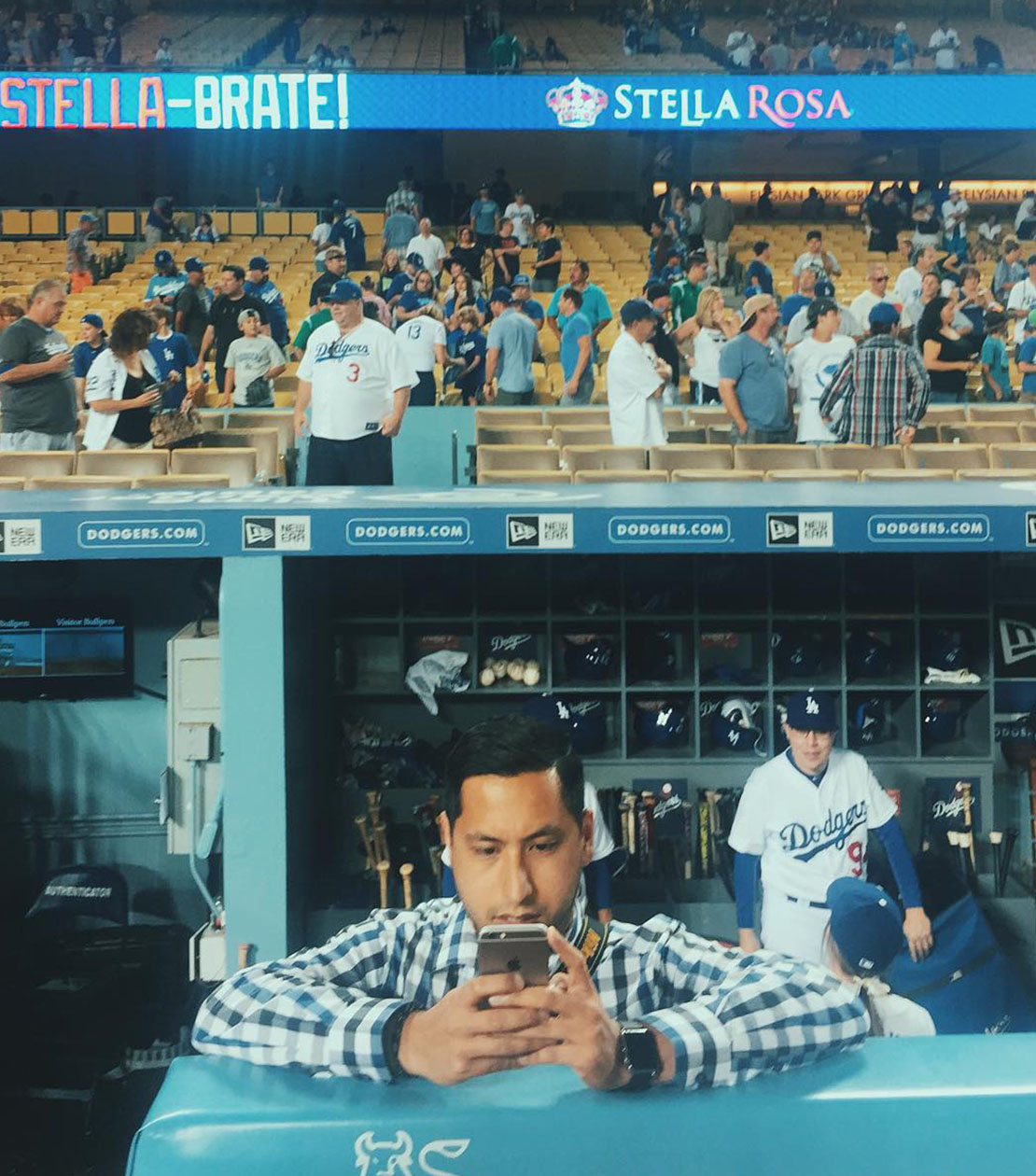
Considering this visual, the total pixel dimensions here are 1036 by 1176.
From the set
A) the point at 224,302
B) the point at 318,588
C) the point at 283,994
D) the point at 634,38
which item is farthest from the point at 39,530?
the point at 634,38

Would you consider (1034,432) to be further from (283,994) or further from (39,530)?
(283,994)

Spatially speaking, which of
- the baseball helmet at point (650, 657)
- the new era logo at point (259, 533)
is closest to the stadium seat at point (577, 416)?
the baseball helmet at point (650, 657)

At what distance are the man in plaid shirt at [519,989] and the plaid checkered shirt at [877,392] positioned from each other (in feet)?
20.7

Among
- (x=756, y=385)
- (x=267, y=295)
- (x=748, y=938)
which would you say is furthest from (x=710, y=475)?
(x=267, y=295)

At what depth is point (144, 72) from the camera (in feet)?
73.3

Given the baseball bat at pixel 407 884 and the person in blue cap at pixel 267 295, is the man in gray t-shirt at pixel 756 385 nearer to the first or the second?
the baseball bat at pixel 407 884

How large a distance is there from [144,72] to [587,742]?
18972mm

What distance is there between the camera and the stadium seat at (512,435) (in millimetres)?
9812

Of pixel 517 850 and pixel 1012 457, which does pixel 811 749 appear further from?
pixel 1012 457

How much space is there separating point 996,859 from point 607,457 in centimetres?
344

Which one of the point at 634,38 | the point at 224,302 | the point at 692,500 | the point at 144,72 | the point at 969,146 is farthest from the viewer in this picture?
the point at 969,146

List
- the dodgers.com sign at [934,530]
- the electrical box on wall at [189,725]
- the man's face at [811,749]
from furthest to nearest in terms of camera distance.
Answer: the electrical box on wall at [189,725] < the dodgers.com sign at [934,530] < the man's face at [811,749]

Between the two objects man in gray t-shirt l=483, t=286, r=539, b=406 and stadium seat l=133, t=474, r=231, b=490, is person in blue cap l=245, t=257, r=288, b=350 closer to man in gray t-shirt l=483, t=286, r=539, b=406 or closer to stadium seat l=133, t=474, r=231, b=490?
man in gray t-shirt l=483, t=286, r=539, b=406

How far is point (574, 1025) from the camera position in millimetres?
1906
